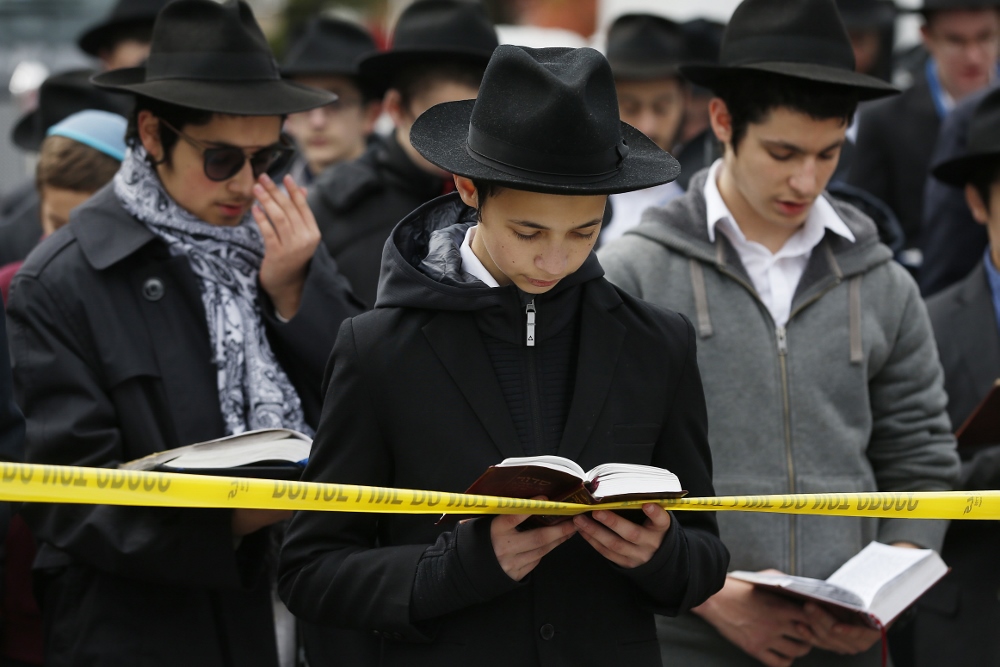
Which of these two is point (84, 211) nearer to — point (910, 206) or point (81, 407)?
point (81, 407)

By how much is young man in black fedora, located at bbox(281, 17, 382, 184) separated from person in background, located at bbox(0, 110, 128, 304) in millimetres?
2523

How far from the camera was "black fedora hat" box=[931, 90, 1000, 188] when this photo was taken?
4859 millimetres

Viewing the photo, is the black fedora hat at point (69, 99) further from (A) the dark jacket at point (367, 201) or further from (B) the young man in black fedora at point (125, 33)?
(A) the dark jacket at point (367, 201)

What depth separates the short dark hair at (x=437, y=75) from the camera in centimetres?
542

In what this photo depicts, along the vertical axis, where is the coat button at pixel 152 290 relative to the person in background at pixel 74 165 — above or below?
above

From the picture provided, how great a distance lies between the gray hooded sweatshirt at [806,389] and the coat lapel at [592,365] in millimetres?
860

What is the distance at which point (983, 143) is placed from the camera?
487cm

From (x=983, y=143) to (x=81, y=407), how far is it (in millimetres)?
3226

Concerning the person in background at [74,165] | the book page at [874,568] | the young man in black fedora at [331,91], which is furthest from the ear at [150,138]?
the young man in black fedora at [331,91]

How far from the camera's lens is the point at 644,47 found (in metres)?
7.09

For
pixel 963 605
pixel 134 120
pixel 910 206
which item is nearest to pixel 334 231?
pixel 134 120

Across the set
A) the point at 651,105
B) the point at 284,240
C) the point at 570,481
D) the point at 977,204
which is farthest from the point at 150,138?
the point at 651,105

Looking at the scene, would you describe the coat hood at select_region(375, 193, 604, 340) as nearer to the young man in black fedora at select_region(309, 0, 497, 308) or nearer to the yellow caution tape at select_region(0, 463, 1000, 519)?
the yellow caution tape at select_region(0, 463, 1000, 519)

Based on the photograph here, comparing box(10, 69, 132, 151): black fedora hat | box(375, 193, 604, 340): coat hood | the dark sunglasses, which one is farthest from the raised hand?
box(10, 69, 132, 151): black fedora hat
